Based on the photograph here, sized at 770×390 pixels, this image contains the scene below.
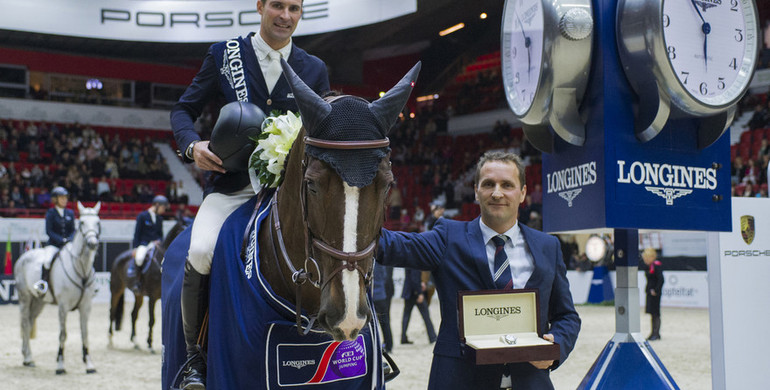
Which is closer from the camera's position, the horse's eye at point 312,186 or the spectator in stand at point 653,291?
the horse's eye at point 312,186

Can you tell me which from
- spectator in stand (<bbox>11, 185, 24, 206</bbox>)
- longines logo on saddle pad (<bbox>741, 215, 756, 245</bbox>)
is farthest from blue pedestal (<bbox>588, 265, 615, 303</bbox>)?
spectator in stand (<bbox>11, 185, 24, 206</bbox>)

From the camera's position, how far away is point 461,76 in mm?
29281

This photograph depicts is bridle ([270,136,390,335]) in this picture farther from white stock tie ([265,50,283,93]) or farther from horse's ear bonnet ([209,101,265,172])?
white stock tie ([265,50,283,93])

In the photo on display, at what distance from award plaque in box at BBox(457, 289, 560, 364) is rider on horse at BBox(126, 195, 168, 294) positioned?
8442 mm

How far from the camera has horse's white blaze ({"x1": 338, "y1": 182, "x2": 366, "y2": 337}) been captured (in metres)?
1.90

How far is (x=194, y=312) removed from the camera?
8.81ft

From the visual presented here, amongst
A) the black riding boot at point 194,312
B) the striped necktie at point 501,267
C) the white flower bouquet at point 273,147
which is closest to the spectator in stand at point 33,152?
the black riding boot at point 194,312

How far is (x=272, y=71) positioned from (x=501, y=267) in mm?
1217

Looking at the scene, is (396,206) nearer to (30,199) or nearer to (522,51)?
(30,199)

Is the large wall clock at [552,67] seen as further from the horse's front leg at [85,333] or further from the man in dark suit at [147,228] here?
the man in dark suit at [147,228]

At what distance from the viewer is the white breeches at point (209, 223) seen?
2629 mm

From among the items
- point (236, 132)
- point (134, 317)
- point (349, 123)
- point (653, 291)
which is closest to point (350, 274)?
point (349, 123)

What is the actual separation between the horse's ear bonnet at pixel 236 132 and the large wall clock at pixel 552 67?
41.5 inches

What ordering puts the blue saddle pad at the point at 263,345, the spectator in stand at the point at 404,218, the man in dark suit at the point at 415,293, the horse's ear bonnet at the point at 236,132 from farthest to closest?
the spectator in stand at the point at 404,218 → the man in dark suit at the point at 415,293 → the horse's ear bonnet at the point at 236,132 → the blue saddle pad at the point at 263,345
